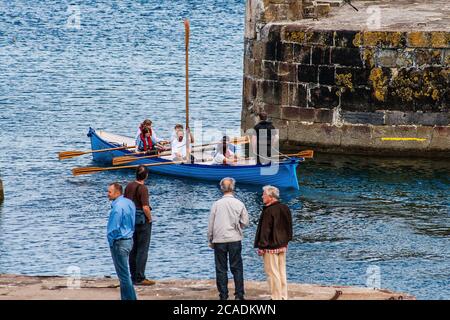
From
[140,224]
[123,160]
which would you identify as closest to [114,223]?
[140,224]

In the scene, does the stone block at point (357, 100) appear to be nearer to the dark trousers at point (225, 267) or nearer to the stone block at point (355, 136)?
the stone block at point (355, 136)

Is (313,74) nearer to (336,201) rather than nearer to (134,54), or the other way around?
(336,201)

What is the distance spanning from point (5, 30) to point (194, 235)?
5490 cm

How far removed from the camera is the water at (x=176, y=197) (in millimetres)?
27797

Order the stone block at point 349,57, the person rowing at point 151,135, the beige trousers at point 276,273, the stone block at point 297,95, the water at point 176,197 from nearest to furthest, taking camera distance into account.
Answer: the beige trousers at point 276,273 → the water at point 176,197 → the person rowing at point 151,135 → the stone block at point 349,57 → the stone block at point 297,95

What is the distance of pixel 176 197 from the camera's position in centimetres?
3444

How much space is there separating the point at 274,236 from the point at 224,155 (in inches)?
624

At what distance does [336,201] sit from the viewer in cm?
3403

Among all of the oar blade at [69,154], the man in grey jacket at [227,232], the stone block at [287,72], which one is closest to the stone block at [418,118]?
the stone block at [287,72]

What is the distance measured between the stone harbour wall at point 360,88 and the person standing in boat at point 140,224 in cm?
1779

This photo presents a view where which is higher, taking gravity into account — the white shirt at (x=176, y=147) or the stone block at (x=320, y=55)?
the stone block at (x=320, y=55)

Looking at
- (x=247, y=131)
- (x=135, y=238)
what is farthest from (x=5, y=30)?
(x=135, y=238)

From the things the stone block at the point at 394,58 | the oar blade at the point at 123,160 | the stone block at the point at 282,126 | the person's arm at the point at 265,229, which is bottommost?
the oar blade at the point at 123,160
